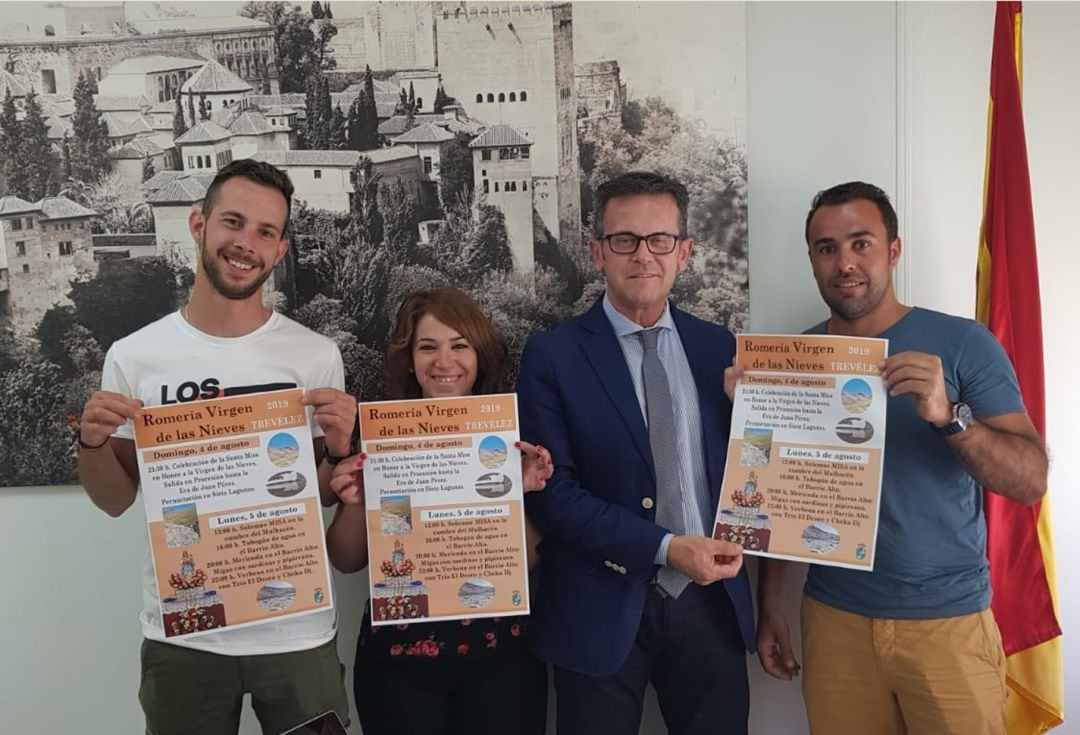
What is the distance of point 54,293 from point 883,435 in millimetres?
2496

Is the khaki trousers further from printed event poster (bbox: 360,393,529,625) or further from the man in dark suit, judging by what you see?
printed event poster (bbox: 360,393,529,625)

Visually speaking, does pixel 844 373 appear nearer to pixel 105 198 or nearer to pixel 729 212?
pixel 729 212

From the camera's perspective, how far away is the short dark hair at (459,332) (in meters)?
1.95

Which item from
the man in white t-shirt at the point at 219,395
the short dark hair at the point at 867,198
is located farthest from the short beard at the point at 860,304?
the man in white t-shirt at the point at 219,395

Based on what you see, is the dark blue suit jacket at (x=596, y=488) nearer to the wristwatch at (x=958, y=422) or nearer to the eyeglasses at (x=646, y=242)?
the eyeglasses at (x=646, y=242)

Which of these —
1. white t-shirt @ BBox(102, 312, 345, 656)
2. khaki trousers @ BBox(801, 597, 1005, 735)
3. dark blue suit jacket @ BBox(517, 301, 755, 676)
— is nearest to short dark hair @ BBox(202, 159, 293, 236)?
white t-shirt @ BBox(102, 312, 345, 656)

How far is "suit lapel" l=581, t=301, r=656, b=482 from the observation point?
5.81 ft

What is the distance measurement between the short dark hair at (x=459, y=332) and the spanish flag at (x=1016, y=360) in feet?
4.80

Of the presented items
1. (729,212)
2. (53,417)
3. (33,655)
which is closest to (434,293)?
(729,212)

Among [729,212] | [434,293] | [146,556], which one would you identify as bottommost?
[146,556]

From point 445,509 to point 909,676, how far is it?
122 cm

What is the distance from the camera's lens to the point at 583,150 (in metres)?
2.24

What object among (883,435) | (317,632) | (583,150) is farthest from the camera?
(583,150)

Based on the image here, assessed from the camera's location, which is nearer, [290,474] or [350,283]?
[290,474]
